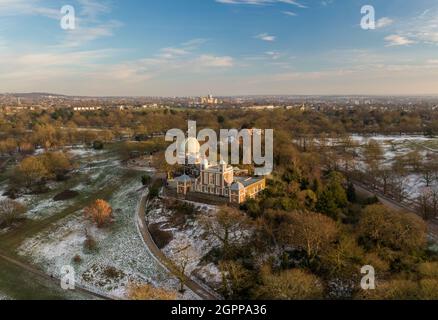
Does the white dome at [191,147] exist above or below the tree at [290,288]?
above

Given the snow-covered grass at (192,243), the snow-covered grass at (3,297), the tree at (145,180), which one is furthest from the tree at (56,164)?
the snow-covered grass at (3,297)

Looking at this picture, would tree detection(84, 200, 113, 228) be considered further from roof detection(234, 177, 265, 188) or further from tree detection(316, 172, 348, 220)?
tree detection(316, 172, 348, 220)

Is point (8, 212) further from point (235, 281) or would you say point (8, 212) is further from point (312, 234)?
point (312, 234)

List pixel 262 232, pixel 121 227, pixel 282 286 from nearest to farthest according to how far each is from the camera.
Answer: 1. pixel 282 286
2. pixel 262 232
3. pixel 121 227

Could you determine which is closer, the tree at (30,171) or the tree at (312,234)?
the tree at (312,234)

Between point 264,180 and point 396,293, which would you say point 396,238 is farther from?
point 264,180

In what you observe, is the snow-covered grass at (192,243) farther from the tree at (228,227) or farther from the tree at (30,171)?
the tree at (30,171)
